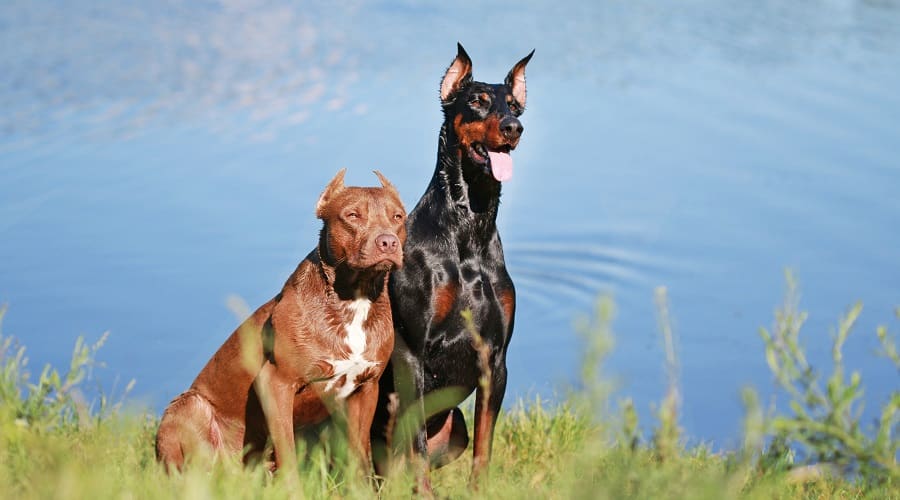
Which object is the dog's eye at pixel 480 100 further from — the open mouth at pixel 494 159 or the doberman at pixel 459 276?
the open mouth at pixel 494 159

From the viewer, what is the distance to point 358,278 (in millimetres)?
5535

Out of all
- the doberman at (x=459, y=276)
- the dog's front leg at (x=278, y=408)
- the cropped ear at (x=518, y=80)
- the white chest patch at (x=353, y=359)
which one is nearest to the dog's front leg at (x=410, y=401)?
the doberman at (x=459, y=276)

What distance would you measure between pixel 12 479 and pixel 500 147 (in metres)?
2.76

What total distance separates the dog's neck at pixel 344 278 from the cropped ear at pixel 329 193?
0.46ft

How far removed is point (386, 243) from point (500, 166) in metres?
0.84

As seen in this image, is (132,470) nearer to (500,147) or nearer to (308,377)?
(308,377)

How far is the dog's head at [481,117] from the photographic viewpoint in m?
5.73

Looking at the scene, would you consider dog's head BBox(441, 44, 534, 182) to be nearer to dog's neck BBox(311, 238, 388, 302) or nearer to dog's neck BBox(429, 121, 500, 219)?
dog's neck BBox(429, 121, 500, 219)

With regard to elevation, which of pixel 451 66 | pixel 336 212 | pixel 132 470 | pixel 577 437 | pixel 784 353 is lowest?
pixel 577 437

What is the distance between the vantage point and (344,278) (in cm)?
552

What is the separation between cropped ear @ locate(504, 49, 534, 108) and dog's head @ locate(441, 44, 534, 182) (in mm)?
53

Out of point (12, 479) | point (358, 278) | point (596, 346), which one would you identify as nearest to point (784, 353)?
point (596, 346)

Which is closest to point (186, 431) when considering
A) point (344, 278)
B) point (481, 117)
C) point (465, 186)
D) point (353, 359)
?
point (353, 359)

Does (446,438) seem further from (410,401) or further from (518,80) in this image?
(518,80)
